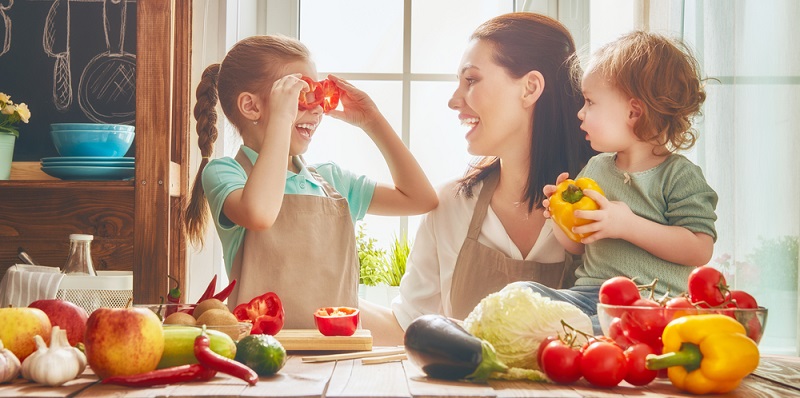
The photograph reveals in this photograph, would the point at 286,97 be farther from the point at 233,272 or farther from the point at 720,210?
the point at 720,210

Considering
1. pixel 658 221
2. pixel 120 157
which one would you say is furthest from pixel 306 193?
pixel 658 221

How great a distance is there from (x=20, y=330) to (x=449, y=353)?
0.64 meters

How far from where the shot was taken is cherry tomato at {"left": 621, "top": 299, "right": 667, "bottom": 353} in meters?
1.26

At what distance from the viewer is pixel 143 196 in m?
2.60

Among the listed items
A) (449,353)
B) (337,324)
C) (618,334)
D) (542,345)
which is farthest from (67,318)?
(618,334)

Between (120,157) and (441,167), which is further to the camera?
(441,167)

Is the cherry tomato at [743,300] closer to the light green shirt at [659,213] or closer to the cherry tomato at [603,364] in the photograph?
the cherry tomato at [603,364]

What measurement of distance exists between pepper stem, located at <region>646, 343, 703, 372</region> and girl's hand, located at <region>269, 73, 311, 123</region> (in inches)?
51.2

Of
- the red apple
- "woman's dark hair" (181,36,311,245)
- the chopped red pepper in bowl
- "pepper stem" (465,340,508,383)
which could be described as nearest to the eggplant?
"pepper stem" (465,340,508,383)

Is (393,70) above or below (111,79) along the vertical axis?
above

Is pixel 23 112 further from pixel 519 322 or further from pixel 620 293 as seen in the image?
pixel 620 293

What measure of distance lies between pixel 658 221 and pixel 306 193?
1.00 metres

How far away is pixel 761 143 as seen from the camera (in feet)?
6.96

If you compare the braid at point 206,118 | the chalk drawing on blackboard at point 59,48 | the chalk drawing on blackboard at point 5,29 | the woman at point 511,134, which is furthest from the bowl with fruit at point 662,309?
the chalk drawing on blackboard at point 5,29
